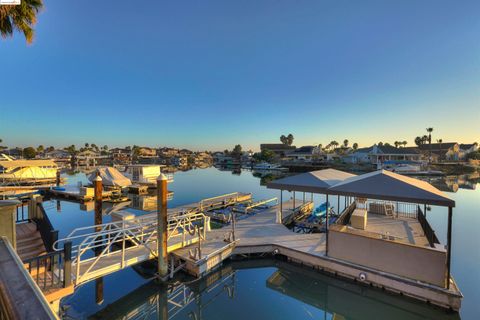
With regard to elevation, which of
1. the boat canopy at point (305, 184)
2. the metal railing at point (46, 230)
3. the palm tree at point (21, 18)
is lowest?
the metal railing at point (46, 230)

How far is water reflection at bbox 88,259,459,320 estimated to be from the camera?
6540 millimetres

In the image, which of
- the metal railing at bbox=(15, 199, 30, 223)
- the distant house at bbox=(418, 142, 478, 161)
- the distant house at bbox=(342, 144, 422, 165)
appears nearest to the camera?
the metal railing at bbox=(15, 199, 30, 223)

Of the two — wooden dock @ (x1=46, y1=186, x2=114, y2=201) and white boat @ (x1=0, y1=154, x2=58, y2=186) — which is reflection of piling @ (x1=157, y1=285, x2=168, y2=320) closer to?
wooden dock @ (x1=46, y1=186, x2=114, y2=201)

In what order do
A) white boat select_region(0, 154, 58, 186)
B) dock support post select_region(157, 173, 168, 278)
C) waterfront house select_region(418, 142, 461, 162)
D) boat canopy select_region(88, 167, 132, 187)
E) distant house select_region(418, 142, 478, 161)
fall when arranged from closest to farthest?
dock support post select_region(157, 173, 168, 278) < boat canopy select_region(88, 167, 132, 187) < white boat select_region(0, 154, 58, 186) < waterfront house select_region(418, 142, 461, 162) < distant house select_region(418, 142, 478, 161)

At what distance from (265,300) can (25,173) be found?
1419 inches

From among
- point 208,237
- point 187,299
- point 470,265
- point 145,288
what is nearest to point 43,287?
point 145,288

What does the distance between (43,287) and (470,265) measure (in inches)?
563

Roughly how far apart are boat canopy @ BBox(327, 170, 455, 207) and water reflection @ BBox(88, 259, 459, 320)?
2.91 m

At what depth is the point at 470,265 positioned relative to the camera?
9.33 m

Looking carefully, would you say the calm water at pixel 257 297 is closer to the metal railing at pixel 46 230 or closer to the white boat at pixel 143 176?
the metal railing at pixel 46 230

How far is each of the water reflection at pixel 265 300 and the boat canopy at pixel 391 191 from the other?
291 cm

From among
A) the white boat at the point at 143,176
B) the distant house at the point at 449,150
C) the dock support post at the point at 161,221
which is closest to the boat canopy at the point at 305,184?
the dock support post at the point at 161,221

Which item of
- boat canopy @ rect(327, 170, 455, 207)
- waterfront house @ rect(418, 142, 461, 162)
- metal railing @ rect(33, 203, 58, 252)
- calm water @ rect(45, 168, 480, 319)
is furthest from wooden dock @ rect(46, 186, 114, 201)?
waterfront house @ rect(418, 142, 461, 162)

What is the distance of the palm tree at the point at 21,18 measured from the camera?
A: 647 centimetres
